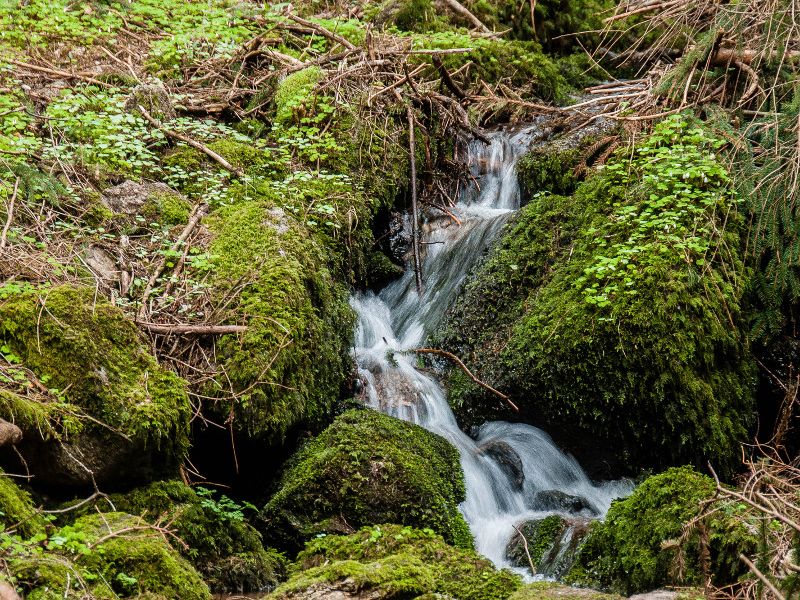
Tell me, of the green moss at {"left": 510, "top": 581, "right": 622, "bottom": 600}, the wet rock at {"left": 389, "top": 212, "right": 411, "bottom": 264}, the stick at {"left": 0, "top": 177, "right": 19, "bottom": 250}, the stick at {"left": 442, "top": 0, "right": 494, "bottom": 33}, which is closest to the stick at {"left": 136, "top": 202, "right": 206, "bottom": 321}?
the stick at {"left": 0, "top": 177, "right": 19, "bottom": 250}

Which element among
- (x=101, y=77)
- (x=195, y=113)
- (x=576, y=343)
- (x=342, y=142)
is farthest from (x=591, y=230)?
(x=101, y=77)

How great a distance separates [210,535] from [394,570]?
1.19 metres

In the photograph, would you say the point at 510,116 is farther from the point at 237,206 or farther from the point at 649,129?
the point at 237,206

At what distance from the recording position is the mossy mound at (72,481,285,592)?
14.3 ft

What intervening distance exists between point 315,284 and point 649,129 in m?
3.57

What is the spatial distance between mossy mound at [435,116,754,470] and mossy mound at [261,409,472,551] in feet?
4.37

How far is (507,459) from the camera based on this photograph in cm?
621

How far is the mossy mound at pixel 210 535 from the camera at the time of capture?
4352mm

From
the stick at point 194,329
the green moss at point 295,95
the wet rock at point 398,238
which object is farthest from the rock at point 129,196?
the wet rock at point 398,238

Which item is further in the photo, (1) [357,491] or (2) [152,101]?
(2) [152,101]

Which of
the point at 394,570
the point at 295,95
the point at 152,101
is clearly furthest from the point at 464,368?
the point at 152,101

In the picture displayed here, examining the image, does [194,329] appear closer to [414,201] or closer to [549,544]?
[549,544]

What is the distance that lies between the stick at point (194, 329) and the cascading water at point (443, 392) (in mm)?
1735

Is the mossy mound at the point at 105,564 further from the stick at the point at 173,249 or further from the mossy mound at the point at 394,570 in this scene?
the stick at the point at 173,249
